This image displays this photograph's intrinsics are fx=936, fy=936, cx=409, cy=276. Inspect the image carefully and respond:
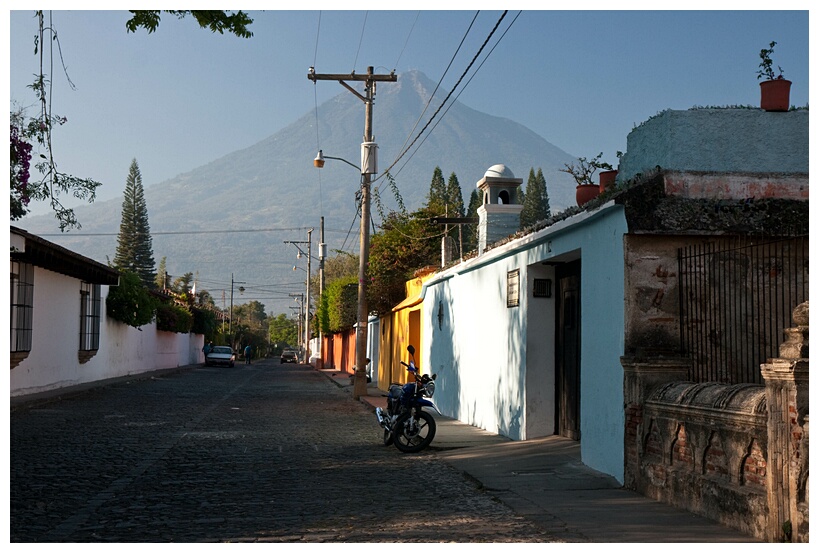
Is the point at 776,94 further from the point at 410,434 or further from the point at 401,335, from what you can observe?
the point at 401,335

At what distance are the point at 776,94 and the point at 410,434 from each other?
660 centimetres

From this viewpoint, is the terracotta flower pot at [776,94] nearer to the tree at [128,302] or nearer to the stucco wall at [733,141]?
the stucco wall at [733,141]

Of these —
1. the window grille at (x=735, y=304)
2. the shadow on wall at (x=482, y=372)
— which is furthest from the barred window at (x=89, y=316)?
the window grille at (x=735, y=304)

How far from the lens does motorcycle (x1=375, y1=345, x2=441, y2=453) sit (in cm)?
1332

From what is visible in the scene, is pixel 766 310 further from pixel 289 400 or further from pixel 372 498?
pixel 289 400

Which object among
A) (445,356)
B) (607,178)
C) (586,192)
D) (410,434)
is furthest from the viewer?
(445,356)

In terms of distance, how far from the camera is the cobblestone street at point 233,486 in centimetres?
731

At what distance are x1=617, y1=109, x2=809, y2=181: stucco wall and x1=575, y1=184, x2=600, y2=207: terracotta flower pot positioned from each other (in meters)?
2.31

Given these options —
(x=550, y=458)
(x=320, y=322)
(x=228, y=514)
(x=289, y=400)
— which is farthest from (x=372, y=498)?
(x=320, y=322)

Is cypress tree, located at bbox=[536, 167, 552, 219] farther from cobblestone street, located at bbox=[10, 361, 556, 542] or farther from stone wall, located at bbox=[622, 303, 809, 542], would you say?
stone wall, located at bbox=[622, 303, 809, 542]

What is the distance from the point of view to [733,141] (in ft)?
33.8

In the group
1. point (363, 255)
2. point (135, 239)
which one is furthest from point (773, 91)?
point (135, 239)

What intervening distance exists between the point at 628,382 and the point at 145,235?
8459 cm

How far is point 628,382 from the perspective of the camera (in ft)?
31.7
